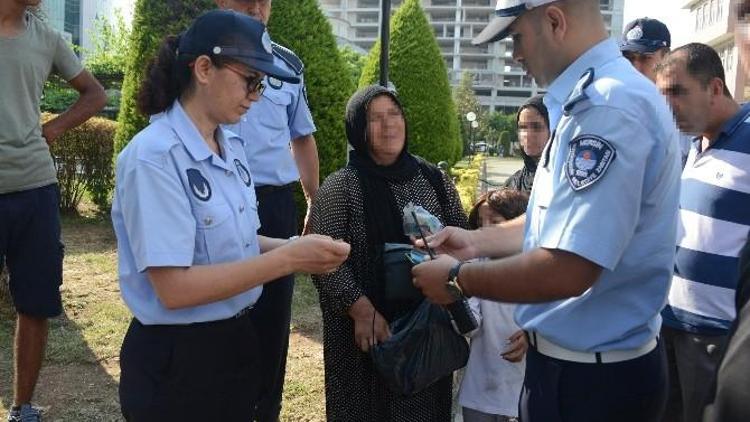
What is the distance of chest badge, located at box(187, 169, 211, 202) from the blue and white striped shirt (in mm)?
1871

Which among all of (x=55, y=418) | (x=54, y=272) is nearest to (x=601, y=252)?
(x=54, y=272)

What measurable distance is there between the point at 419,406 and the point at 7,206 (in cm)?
219

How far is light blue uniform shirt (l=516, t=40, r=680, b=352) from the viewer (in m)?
1.65

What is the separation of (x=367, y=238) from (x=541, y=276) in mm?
1454

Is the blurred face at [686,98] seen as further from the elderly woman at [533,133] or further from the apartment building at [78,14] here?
the apartment building at [78,14]

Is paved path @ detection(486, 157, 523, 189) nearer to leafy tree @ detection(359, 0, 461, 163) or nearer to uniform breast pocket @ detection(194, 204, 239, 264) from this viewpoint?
leafy tree @ detection(359, 0, 461, 163)

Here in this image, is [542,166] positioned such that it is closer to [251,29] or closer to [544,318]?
[544,318]

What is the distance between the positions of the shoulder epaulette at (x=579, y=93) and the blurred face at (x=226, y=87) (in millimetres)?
946

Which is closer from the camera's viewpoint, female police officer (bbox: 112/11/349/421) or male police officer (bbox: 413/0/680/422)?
male police officer (bbox: 413/0/680/422)

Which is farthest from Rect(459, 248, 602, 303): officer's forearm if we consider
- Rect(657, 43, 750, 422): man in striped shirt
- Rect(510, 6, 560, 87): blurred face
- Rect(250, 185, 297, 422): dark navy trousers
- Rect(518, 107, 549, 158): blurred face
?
Rect(518, 107, 549, 158): blurred face

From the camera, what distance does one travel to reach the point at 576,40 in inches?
71.9

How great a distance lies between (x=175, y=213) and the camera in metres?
Answer: 1.93

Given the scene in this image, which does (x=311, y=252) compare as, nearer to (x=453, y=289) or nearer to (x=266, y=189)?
(x=453, y=289)

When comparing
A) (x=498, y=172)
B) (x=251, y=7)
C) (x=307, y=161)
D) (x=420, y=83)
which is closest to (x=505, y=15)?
(x=251, y=7)
